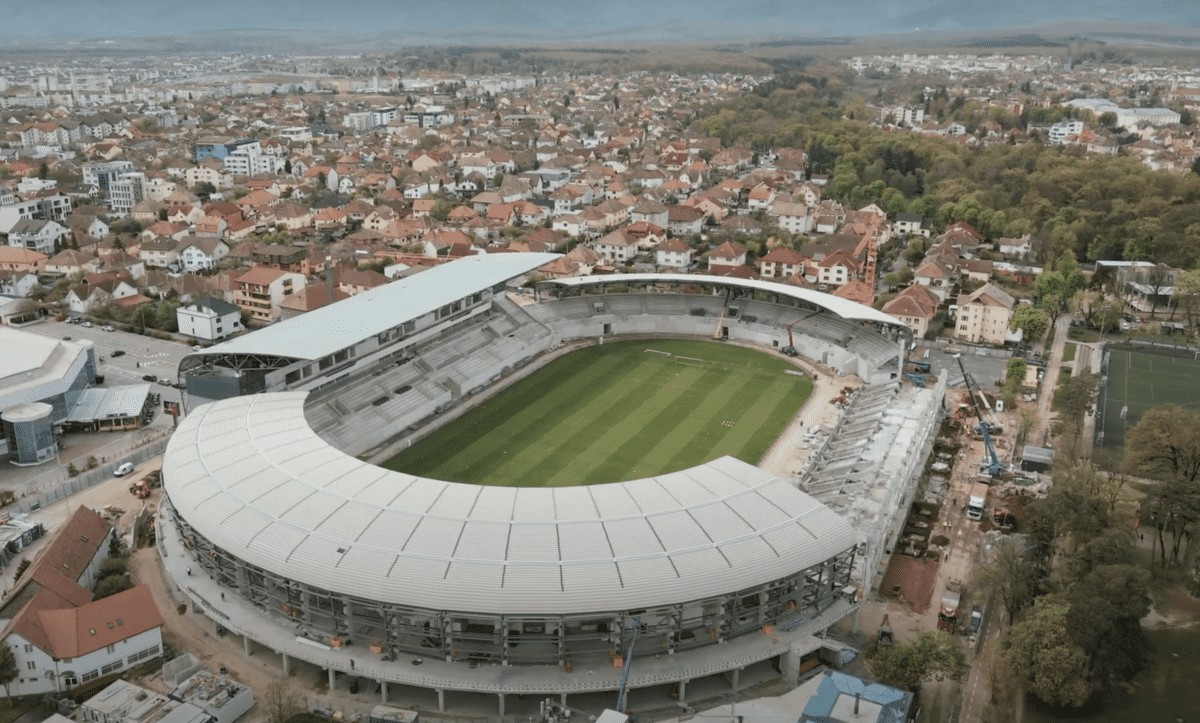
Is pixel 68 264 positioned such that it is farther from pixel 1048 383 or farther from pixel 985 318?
pixel 1048 383

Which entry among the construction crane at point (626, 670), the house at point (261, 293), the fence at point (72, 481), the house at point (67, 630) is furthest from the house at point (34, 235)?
the construction crane at point (626, 670)

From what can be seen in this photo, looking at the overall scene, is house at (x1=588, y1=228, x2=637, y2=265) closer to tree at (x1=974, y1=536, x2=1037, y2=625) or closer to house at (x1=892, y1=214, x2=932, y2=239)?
house at (x1=892, y1=214, x2=932, y2=239)

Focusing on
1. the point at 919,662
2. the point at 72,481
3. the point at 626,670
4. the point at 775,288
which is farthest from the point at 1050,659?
the point at 72,481

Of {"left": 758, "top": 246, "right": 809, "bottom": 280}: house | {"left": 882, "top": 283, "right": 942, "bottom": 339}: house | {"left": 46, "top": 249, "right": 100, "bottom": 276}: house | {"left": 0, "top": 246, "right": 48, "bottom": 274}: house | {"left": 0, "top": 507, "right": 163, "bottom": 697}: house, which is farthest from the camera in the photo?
{"left": 758, "top": 246, "right": 809, "bottom": 280}: house

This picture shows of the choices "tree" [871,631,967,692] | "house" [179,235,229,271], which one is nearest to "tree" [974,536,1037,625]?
"tree" [871,631,967,692]

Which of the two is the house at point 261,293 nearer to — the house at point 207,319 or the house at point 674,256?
the house at point 207,319

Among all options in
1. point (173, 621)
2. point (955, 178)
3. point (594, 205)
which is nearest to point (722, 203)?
point (594, 205)
